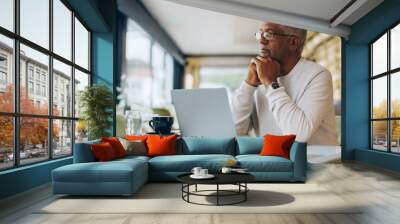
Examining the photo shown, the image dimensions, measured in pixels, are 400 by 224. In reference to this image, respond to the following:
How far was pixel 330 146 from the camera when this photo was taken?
8.41 m

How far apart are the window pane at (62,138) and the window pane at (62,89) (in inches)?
6.0

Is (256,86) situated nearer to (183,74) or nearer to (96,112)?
(96,112)

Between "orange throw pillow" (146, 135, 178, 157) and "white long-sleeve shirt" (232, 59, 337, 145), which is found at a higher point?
"white long-sleeve shirt" (232, 59, 337, 145)

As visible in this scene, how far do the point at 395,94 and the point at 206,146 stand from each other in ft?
12.9

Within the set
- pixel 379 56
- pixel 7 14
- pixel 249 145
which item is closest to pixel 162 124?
pixel 249 145

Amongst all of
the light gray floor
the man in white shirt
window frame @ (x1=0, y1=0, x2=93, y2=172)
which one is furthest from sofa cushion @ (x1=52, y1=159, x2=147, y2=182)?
the man in white shirt

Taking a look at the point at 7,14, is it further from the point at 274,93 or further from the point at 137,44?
the point at 137,44

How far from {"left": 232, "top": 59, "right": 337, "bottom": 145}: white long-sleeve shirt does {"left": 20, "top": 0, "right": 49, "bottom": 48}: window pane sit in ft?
12.0

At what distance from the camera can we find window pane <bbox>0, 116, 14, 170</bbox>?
4598mm

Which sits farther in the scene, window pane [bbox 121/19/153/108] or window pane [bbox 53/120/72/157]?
window pane [bbox 121/19/153/108]

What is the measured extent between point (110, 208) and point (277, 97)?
4.60m

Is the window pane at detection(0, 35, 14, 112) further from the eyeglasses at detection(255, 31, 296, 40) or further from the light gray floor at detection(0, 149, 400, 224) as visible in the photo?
the eyeglasses at detection(255, 31, 296, 40)

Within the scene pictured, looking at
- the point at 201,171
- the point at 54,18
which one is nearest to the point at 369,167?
the point at 201,171

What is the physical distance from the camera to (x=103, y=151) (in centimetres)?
520
